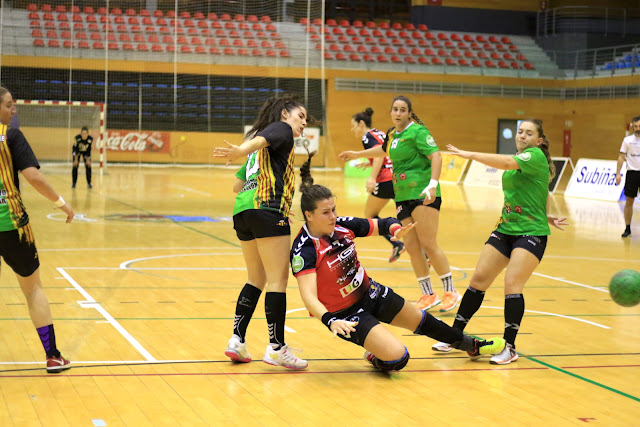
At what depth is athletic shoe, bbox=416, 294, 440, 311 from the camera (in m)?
7.24

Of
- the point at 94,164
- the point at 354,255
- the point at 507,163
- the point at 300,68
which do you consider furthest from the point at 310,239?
the point at 94,164

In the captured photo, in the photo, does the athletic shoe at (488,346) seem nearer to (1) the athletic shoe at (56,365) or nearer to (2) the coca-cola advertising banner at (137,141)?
(1) the athletic shoe at (56,365)

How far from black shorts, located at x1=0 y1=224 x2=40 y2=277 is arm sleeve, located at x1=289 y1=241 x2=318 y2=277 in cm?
155

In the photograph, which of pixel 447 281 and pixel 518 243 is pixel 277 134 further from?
pixel 447 281

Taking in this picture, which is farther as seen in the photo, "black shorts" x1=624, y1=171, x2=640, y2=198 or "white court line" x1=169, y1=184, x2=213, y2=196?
"white court line" x1=169, y1=184, x2=213, y2=196

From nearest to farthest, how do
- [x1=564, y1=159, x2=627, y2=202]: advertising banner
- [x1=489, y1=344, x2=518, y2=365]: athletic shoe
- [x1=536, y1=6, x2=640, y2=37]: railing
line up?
[x1=489, y1=344, x2=518, y2=365]: athletic shoe < [x1=564, y1=159, x2=627, y2=202]: advertising banner < [x1=536, y1=6, x2=640, y2=37]: railing

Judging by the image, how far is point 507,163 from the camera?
5398 mm

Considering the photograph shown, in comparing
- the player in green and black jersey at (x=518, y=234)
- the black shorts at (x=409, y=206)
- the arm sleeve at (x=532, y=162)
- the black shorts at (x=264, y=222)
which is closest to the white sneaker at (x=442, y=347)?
the player in green and black jersey at (x=518, y=234)

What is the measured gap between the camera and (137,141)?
101ft

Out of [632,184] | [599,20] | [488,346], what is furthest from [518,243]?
[599,20]

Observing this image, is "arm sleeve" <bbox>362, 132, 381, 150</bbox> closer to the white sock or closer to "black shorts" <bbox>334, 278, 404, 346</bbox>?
the white sock

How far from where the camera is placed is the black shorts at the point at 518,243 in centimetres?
555

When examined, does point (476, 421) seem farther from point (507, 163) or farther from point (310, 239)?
point (507, 163)

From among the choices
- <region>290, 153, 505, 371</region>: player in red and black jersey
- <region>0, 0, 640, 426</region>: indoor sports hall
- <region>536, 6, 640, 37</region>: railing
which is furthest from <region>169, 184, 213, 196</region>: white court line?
<region>536, 6, 640, 37</region>: railing
